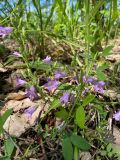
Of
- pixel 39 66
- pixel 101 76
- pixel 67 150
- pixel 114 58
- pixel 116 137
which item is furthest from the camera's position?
pixel 114 58

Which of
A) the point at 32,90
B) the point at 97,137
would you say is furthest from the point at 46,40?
the point at 97,137

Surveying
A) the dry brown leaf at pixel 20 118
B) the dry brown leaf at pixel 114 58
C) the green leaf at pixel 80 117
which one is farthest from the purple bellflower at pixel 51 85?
the dry brown leaf at pixel 114 58

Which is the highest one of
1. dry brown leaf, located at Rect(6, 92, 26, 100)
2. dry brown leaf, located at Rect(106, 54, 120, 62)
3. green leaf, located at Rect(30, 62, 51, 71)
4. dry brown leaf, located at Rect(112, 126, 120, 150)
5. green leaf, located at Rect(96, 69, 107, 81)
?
green leaf, located at Rect(96, 69, 107, 81)

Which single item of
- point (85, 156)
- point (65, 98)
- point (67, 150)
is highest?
point (65, 98)

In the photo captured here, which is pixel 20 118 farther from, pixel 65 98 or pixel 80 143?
pixel 80 143

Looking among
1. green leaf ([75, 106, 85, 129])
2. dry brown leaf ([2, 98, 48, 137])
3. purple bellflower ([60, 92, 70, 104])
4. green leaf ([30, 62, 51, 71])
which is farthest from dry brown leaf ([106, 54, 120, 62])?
green leaf ([75, 106, 85, 129])

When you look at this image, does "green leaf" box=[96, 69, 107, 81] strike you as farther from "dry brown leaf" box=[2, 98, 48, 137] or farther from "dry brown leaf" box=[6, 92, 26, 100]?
"dry brown leaf" box=[6, 92, 26, 100]

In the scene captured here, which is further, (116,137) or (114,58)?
(114,58)

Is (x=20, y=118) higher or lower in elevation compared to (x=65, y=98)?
lower

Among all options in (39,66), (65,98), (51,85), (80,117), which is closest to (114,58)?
(39,66)

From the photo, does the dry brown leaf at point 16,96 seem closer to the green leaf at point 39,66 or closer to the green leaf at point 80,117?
the green leaf at point 39,66

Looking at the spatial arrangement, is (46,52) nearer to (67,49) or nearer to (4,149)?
(67,49)
